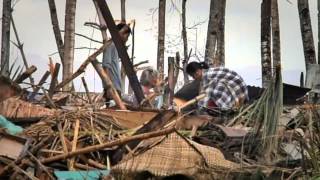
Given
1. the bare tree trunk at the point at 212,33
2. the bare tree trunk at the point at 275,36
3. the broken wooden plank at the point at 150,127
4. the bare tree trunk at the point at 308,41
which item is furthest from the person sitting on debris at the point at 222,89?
the bare tree trunk at the point at 212,33

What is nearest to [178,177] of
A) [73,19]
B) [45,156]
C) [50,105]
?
[45,156]

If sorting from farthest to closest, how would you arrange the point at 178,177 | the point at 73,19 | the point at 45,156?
the point at 73,19, the point at 45,156, the point at 178,177

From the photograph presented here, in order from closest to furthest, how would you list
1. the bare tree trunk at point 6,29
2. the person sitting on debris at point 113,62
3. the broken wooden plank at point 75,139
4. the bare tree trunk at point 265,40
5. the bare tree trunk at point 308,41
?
1. the broken wooden plank at point 75,139
2. the person sitting on debris at point 113,62
3. the bare tree trunk at point 265,40
4. the bare tree trunk at point 308,41
5. the bare tree trunk at point 6,29

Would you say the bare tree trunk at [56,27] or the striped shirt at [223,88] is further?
the bare tree trunk at [56,27]

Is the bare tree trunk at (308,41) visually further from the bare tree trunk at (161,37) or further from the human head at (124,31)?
the human head at (124,31)

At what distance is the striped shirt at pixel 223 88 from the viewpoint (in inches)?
332

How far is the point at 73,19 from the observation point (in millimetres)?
14531

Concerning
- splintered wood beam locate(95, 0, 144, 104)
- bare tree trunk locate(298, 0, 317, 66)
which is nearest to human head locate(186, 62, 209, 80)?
splintered wood beam locate(95, 0, 144, 104)

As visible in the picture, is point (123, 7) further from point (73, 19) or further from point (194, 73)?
point (194, 73)

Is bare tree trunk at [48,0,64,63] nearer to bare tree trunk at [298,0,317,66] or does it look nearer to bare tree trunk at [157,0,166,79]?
bare tree trunk at [157,0,166,79]

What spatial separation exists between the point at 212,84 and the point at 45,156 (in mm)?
3146

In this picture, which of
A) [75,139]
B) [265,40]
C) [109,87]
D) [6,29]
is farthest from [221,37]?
[75,139]

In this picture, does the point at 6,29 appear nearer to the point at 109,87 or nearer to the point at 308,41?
the point at 308,41

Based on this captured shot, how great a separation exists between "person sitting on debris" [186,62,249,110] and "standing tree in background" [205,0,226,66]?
570cm
